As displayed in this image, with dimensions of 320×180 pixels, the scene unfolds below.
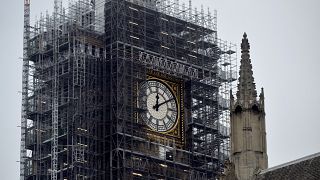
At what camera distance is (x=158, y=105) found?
A: 116375mm

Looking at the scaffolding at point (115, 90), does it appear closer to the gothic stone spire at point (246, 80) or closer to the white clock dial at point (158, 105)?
the white clock dial at point (158, 105)

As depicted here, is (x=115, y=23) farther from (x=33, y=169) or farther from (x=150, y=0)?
(x=33, y=169)

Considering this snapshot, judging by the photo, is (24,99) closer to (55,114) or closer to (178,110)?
(55,114)

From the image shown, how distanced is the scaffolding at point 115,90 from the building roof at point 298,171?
42.3m

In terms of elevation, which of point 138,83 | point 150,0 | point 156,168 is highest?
point 150,0

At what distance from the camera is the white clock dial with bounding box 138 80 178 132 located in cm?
11550

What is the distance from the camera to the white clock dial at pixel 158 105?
379 feet

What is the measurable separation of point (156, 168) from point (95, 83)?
8.75 metres

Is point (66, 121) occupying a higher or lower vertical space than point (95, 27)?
lower

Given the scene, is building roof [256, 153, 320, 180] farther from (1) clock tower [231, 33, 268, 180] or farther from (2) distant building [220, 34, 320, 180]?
(1) clock tower [231, 33, 268, 180]

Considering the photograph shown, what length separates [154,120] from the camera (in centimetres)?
11594

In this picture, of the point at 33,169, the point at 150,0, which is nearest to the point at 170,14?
the point at 150,0

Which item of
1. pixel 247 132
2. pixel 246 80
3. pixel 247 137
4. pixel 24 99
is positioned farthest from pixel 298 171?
pixel 24 99

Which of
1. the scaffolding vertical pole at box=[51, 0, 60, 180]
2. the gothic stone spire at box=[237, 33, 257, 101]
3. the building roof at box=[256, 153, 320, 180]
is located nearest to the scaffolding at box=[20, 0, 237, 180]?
the scaffolding vertical pole at box=[51, 0, 60, 180]
